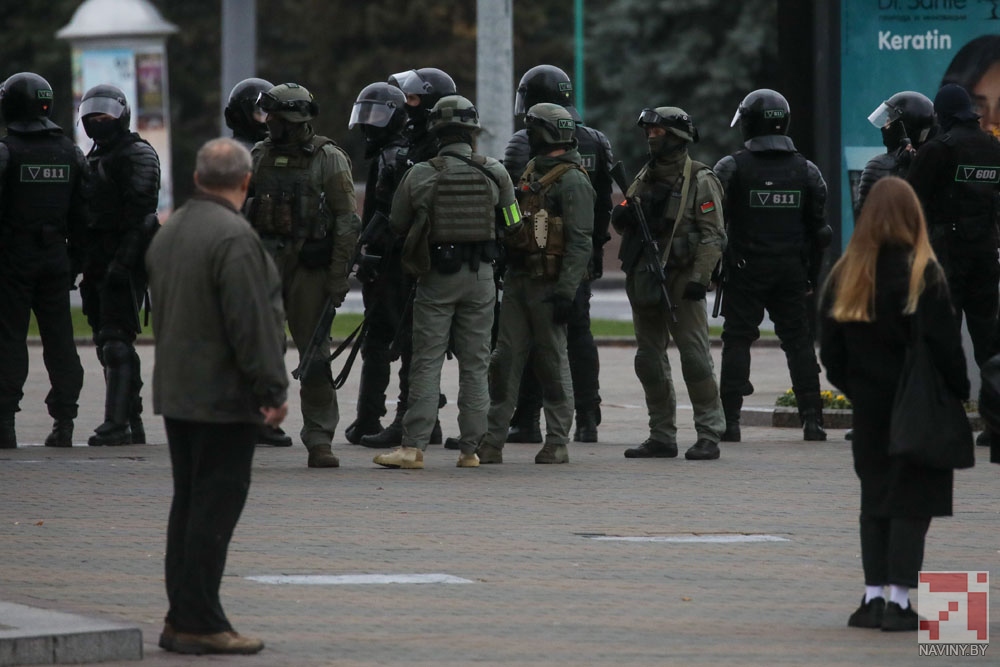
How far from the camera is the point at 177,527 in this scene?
6.61 metres

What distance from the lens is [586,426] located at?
43.4ft

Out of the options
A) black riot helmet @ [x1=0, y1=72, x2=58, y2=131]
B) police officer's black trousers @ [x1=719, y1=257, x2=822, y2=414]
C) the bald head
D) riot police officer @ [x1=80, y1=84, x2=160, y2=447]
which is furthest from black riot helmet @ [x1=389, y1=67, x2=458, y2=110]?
the bald head

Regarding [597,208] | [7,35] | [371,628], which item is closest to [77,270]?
[597,208]

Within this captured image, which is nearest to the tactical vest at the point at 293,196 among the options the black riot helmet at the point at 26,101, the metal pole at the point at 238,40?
the black riot helmet at the point at 26,101

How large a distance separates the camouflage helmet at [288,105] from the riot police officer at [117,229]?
4.68 feet

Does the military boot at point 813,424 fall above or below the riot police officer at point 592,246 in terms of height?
below

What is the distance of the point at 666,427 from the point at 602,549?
3.65 m

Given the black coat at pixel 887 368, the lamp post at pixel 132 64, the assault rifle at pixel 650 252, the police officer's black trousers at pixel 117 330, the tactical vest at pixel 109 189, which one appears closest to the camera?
the black coat at pixel 887 368

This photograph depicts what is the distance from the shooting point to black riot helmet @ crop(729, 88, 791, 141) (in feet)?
42.4

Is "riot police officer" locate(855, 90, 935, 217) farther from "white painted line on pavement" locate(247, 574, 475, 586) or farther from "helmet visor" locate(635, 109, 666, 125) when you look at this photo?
"white painted line on pavement" locate(247, 574, 475, 586)

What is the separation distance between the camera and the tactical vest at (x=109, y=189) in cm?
1238

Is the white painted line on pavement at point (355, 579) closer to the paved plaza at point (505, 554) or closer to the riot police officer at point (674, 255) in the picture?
the paved plaza at point (505, 554)

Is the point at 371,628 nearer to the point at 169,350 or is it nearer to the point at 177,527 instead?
the point at 177,527

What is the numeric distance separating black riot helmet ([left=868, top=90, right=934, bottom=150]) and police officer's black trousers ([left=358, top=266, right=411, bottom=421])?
10.9 ft
